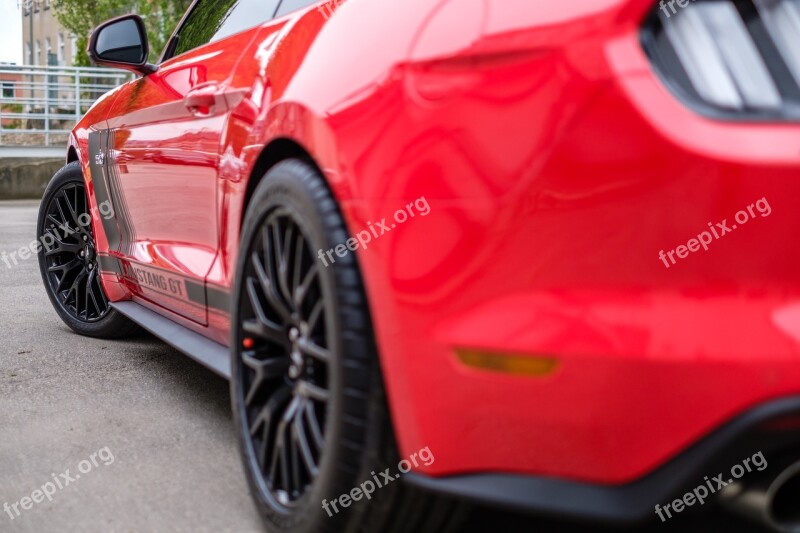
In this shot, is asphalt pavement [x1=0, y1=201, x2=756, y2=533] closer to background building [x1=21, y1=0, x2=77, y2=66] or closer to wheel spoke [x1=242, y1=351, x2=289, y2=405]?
wheel spoke [x1=242, y1=351, x2=289, y2=405]

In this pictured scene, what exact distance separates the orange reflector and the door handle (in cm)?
148

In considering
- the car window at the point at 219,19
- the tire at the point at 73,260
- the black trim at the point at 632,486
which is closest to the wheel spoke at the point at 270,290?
the black trim at the point at 632,486

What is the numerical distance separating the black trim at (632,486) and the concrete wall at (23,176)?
16789 millimetres

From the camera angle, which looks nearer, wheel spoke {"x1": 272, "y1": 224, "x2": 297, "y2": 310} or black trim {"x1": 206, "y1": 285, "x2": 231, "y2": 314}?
wheel spoke {"x1": 272, "y1": 224, "x2": 297, "y2": 310}

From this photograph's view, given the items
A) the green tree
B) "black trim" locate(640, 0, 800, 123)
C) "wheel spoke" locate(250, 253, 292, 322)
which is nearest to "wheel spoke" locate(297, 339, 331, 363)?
"wheel spoke" locate(250, 253, 292, 322)

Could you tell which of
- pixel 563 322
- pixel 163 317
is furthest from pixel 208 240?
pixel 563 322

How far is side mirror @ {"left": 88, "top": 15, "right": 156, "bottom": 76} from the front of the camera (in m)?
3.87

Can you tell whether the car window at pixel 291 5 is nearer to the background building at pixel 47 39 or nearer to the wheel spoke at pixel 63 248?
the wheel spoke at pixel 63 248

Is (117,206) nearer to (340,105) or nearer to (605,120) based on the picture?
(340,105)

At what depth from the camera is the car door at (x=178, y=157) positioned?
3.01 m

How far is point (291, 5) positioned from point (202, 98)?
446 mm

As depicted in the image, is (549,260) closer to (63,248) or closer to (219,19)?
(219,19)

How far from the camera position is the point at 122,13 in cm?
2719

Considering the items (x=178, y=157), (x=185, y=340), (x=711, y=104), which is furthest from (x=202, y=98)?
(x=711, y=104)
